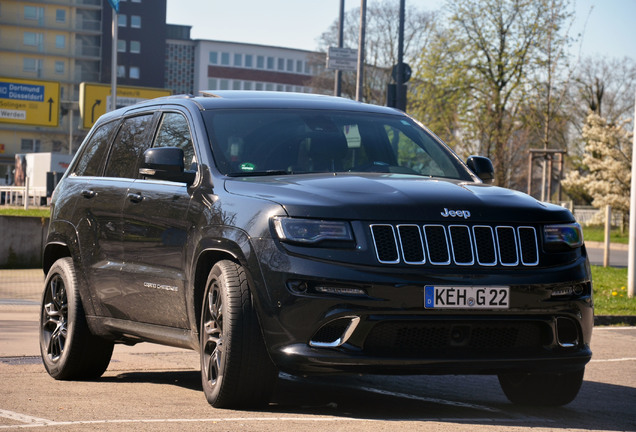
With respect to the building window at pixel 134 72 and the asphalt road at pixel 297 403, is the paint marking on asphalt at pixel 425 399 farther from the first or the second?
the building window at pixel 134 72

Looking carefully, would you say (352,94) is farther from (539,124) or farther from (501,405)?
(501,405)

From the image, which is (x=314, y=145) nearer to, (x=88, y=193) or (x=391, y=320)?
(x=391, y=320)

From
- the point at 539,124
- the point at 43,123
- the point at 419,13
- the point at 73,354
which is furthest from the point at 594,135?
the point at 73,354

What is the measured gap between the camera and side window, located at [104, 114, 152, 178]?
7707 millimetres

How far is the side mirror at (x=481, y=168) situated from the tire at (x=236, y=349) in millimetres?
2111

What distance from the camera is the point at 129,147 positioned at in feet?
26.0

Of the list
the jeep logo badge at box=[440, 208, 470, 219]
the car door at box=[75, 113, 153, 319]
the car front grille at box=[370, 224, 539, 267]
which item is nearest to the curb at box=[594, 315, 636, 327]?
the car door at box=[75, 113, 153, 319]

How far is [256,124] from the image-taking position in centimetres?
701

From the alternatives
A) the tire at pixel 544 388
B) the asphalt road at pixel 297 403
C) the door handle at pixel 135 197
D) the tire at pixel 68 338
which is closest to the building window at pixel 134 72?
the asphalt road at pixel 297 403

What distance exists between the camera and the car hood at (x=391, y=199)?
18.9 feet

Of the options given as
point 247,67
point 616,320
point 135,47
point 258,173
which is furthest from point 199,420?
point 247,67

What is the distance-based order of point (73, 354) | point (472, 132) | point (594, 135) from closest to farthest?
point (73, 354), point (472, 132), point (594, 135)

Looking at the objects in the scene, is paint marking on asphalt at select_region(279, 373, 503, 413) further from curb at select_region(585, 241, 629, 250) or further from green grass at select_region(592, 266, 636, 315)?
curb at select_region(585, 241, 629, 250)

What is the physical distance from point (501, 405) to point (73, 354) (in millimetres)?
2823
